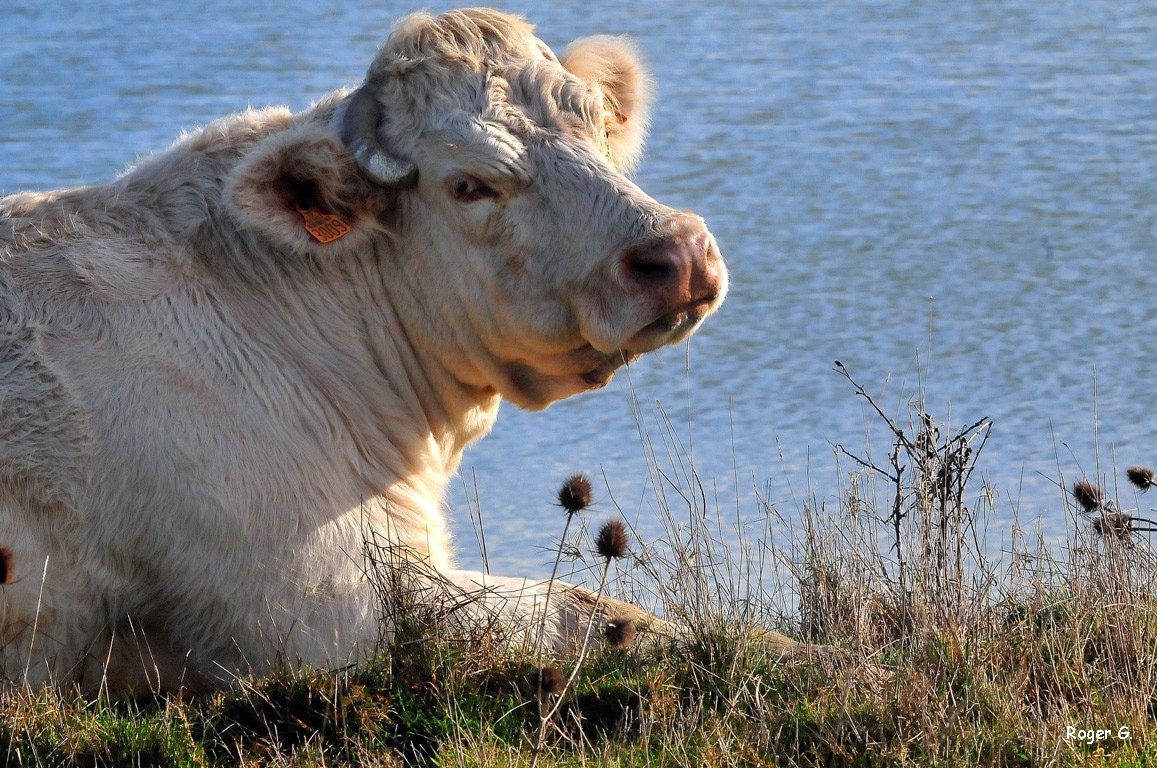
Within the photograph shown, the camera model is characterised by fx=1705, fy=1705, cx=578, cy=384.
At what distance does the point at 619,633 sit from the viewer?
4750 millimetres

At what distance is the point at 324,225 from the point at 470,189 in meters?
0.47

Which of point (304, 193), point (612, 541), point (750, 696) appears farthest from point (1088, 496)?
point (304, 193)

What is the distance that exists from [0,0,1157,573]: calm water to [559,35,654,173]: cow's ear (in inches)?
59.8

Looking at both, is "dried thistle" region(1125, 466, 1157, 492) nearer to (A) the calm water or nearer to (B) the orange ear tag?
(A) the calm water

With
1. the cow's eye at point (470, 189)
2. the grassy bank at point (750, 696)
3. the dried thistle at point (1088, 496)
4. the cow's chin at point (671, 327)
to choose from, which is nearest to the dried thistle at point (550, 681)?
the grassy bank at point (750, 696)

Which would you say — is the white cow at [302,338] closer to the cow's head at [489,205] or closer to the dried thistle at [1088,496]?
the cow's head at [489,205]

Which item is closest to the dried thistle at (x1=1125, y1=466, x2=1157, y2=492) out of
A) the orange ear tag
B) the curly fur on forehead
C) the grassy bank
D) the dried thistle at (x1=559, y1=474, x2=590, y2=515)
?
the grassy bank

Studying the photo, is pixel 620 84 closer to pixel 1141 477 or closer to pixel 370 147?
pixel 370 147

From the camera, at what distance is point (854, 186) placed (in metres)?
12.5

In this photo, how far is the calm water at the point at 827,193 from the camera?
27.6ft

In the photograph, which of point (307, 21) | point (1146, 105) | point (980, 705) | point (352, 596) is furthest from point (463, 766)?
point (307, 21)

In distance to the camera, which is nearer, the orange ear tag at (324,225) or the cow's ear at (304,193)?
the cow's ear at (304,193)

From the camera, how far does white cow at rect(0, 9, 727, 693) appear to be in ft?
15.9

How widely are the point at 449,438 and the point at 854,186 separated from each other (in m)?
7.40
